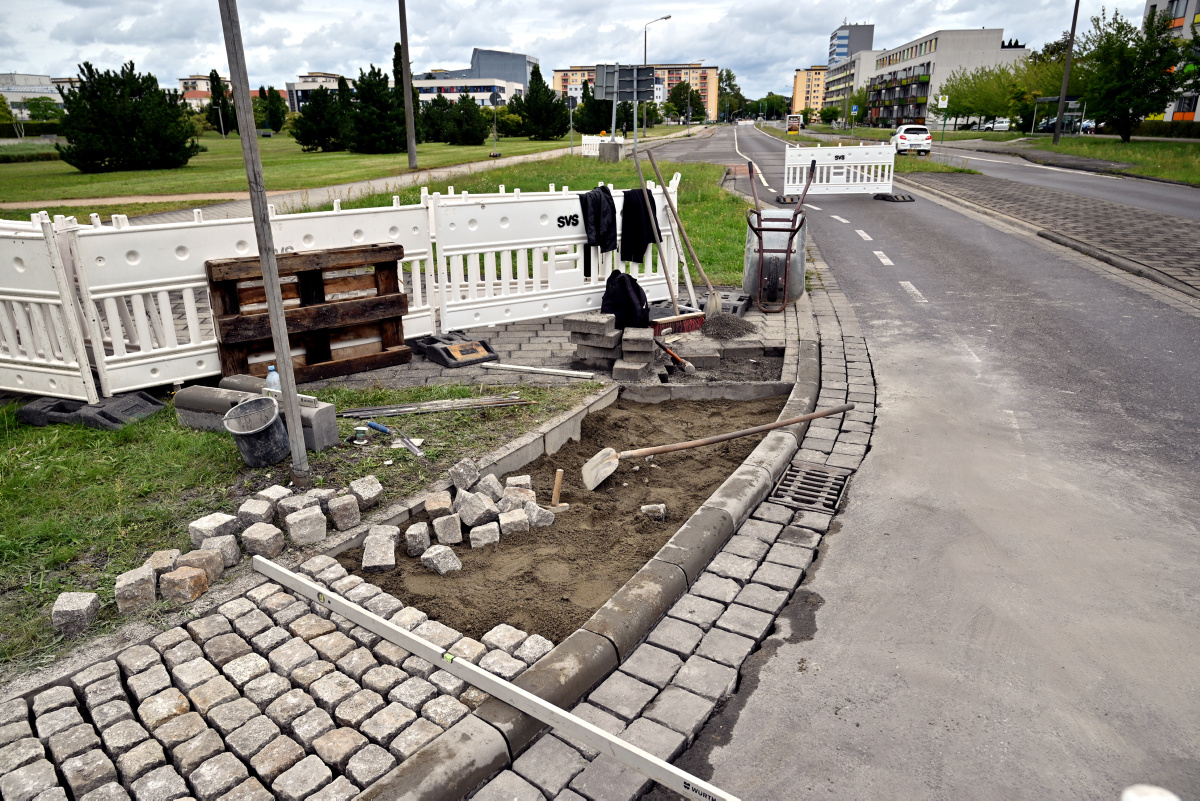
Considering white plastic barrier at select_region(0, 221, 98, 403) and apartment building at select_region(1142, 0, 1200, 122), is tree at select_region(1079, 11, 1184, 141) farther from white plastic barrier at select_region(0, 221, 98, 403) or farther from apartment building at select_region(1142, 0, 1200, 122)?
white plastic barrier at select_region(0, 221, 98, 403)

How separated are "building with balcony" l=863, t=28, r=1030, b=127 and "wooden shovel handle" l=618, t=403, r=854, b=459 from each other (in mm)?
104823

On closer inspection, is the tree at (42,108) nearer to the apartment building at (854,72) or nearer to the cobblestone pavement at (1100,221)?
the cobblestone pavement at (1100,221)

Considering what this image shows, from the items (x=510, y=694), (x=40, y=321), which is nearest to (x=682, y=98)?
(x=40, y=321)

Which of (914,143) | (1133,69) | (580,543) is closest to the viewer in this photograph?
(580,543)

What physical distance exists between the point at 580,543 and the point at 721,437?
5.07ft

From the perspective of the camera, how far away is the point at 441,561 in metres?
3.96

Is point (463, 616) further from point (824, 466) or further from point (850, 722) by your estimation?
point (824, 466)

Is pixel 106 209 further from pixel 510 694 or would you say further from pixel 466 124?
pixel 466 124

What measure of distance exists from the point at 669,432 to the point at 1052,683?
10.5 ft

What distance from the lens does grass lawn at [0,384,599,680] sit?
3.70 meters

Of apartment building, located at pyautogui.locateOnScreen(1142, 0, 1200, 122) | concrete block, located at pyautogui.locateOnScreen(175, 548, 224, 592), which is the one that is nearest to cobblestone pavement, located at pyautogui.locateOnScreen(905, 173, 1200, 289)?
concrete block, located at pyautogui.locateOnScreen(175, 548, 224, 592)

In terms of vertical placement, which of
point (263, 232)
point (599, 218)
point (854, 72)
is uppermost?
point (854, 72)

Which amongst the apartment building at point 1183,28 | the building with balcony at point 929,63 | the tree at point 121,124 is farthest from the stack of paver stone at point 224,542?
the building with balcony at point 929,63

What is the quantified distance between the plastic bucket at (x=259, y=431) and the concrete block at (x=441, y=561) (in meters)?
1.55
